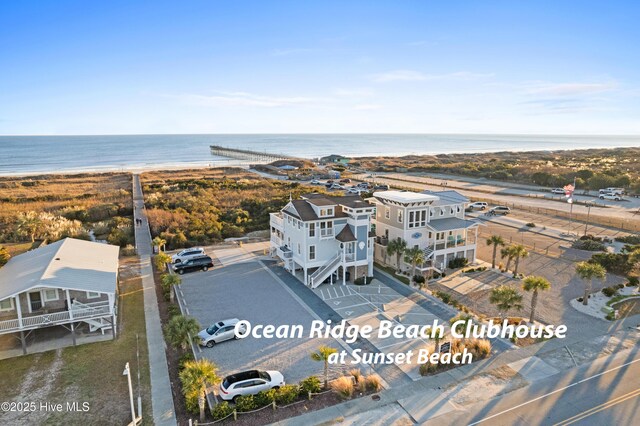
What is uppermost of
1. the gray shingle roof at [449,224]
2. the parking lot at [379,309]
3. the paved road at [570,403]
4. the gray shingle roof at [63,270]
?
the gray shingle roof at [449,224]

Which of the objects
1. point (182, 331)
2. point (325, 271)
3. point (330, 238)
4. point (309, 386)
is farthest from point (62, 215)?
point (309, 386)

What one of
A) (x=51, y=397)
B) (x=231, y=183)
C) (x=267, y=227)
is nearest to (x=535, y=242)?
(x=267, y=227)

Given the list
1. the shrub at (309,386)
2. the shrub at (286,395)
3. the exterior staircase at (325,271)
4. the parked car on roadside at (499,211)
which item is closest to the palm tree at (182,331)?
the shrub at (286,395)

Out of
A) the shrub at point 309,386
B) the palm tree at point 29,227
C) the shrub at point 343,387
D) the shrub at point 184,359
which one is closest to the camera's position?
the shrub at point 343,387

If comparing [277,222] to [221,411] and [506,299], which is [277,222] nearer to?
[506,299]

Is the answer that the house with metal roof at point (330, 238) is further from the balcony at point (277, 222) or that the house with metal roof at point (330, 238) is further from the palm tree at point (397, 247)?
the balcony at point (277, 222)

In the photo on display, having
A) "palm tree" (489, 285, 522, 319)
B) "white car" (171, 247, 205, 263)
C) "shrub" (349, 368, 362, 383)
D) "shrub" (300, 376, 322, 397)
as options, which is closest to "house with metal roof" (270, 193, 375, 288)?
"white car" (171, 247, 205, 263)
